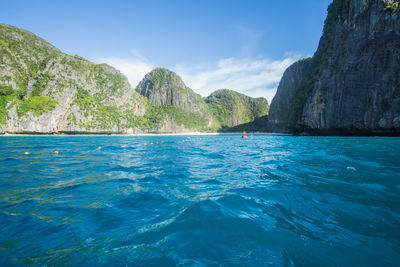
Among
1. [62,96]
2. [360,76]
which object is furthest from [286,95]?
[62,96]

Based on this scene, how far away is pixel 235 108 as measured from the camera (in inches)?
6683

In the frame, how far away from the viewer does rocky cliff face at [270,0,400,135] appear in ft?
104

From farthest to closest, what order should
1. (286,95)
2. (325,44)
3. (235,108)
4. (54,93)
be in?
(235,108) → (286,95) → (54,93) → (325,44)

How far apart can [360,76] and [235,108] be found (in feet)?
441

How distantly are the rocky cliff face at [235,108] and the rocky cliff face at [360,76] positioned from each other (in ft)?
383

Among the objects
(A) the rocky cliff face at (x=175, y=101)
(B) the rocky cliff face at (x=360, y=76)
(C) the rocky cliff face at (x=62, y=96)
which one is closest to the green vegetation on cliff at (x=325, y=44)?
(B) the rocky cliff face at (x=360, y=76)

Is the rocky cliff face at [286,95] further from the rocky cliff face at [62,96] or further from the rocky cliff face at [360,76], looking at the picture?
the rocky cliff face at [62,96]

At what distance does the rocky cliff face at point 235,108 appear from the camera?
165 m

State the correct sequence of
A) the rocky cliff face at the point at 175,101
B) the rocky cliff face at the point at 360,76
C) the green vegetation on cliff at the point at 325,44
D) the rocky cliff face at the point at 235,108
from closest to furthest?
1. the rocky cliff face at the point at 360,76
2. the green vegetation on cliff at the point at 325,44
3. the rocky cliff face at the point at 175,101
4. the rocky cliff face at the point at 235,108

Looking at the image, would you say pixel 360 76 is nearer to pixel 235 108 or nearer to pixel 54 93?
pixel 54 93

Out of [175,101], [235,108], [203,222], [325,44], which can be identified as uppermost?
[325,44]

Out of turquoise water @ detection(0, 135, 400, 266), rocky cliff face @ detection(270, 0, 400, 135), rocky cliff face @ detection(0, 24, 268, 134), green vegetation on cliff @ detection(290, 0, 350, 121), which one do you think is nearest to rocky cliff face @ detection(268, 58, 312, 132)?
green vegetation on cliff @ detection(290, 0, 350, 121)

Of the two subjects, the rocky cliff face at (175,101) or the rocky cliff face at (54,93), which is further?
the rocky cliff face at (175,101)

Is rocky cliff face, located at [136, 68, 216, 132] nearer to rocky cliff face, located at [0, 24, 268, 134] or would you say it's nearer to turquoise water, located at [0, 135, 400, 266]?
rocky cliff face, located at [0, 24, 268, 134]
